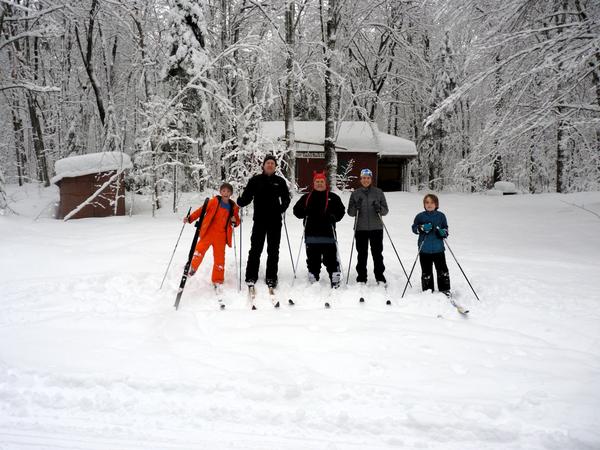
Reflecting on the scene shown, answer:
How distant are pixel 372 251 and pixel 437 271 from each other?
1014 millimetres

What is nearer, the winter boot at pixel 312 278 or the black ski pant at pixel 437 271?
the black ski pant at pixel 437 271

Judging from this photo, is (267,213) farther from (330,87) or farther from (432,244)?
(330,87)

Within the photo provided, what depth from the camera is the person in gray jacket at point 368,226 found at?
A: 6.06m

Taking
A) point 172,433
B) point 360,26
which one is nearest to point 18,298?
point 172,433

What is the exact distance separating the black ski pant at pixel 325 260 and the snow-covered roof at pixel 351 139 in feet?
49.3

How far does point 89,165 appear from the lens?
1216 centimetres

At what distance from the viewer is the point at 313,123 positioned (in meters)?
23.6

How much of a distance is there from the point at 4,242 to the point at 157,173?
15.0ft

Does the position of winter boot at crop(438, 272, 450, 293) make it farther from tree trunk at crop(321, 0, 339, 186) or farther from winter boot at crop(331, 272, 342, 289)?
tree trunk at crop(321, 0, 339, 186)

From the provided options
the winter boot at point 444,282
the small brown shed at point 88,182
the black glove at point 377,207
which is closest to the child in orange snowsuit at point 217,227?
the black glove at point 377,207

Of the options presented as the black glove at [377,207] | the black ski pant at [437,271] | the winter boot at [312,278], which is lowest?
the winter boot at [312,278]

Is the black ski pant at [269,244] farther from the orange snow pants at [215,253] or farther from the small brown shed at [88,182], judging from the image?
the small brown shed at [88,182]

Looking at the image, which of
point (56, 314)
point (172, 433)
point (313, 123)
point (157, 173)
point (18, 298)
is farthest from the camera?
point (313, 123)

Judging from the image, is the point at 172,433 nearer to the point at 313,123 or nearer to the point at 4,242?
the point at 4,242
